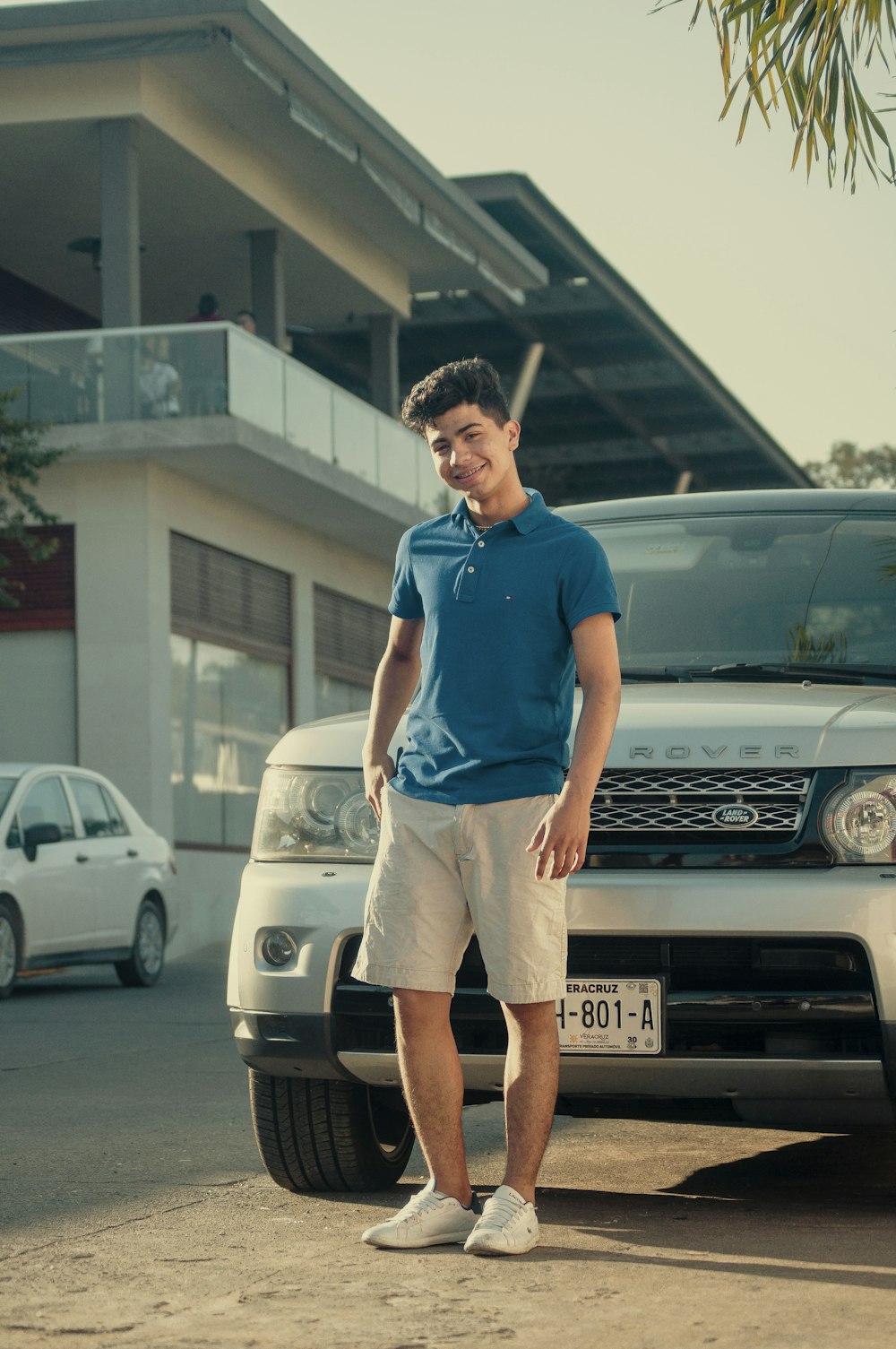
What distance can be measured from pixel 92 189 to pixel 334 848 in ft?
66.7

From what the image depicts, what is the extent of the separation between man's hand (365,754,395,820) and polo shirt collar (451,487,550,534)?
61cm

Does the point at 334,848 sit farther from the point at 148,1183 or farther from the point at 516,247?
the point at 516,247

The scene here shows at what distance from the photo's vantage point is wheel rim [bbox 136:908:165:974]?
16.6 m

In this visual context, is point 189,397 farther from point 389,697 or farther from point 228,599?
point 389,697

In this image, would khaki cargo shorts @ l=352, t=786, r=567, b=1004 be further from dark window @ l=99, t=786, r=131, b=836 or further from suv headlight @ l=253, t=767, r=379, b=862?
dark window @ l=99, t=786, r=131, b=836

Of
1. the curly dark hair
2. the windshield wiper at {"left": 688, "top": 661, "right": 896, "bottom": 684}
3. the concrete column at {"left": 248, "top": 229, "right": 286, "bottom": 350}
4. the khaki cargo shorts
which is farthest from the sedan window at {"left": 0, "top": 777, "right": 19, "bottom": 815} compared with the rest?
the concrete column at {"left": 248, "top": 229, "right": 286, "bottom": 350}

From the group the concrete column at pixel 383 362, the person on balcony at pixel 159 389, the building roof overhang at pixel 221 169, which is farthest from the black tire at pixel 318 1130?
the concrete column at pixel 383 362

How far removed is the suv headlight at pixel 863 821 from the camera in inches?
192

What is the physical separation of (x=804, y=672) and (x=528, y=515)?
47.8 inches

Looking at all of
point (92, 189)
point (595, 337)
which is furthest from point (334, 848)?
point (595, 337)

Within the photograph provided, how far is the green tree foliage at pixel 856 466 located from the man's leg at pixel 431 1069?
5124 cm

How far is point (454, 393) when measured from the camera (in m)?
4.86

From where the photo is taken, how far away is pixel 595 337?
3447 cm

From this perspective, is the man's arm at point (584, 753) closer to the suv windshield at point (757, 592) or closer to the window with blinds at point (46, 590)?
the suv windshield at point (757, 592)
